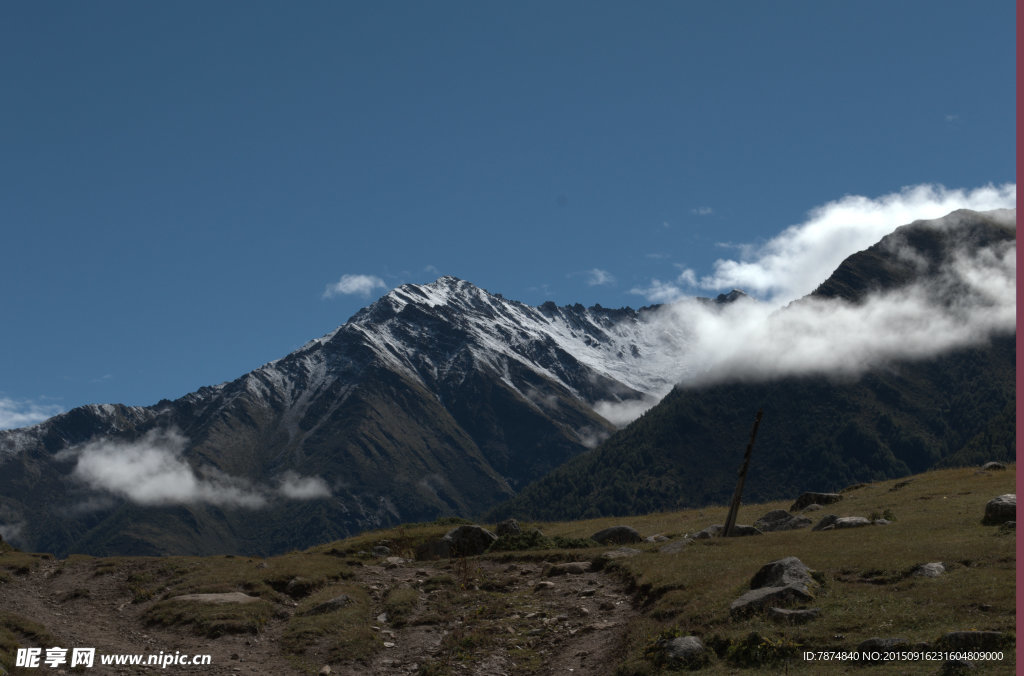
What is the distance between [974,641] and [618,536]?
33327 millimetres

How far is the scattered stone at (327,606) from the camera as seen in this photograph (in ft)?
119

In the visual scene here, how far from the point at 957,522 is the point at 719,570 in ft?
49.0

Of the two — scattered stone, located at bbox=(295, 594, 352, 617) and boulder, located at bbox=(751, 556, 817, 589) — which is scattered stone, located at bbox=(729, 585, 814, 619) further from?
scattered stone, located at bbox=(295, 594, 352, 617)

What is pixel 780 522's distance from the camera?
182ft

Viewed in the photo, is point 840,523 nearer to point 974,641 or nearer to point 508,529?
point 508,529

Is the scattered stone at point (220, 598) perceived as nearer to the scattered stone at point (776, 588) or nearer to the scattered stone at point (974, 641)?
the scattered stone at point (776, 588)

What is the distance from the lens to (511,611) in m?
35.4

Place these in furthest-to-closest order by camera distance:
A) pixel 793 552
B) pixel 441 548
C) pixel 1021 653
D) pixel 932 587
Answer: pixel 441 548 → pixel 793 552 → pixel 932 587 → pixel 1021 653

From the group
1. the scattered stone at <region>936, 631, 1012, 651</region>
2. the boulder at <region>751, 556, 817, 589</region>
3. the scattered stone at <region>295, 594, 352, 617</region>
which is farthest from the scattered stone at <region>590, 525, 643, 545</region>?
the scattered stone at <region>936, 631, 1012, 651</region>

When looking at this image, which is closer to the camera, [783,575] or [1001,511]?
[783,575]

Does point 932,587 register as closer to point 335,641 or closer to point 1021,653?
point 1021,653

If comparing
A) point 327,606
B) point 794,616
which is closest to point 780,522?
point 794,616

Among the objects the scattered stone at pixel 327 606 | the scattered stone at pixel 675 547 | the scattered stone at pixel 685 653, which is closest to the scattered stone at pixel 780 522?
the scattered stone at pixel 675 547

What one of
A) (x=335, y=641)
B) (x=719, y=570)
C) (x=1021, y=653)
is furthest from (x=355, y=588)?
(x=1021, y=653)
